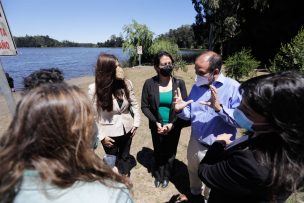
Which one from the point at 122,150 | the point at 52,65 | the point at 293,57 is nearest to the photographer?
the point at 122,150

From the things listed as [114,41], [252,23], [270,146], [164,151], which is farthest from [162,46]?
[114,41]

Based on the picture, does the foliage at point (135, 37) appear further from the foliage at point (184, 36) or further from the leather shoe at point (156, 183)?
the foliage at point (184, 36)

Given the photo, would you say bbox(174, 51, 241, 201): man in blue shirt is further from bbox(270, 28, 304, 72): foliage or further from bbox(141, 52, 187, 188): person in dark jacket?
bbox(270, 28, 304, 72): foliage

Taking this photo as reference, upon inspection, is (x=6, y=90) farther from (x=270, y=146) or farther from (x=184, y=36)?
(x=184, y=36)

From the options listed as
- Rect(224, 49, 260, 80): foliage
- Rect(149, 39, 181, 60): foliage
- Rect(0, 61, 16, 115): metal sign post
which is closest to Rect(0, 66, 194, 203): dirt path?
Rect(0, 61, 16, 115): metal sign post

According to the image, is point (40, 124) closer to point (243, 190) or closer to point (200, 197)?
point (243, 190)

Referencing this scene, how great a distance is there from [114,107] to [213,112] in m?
1.31

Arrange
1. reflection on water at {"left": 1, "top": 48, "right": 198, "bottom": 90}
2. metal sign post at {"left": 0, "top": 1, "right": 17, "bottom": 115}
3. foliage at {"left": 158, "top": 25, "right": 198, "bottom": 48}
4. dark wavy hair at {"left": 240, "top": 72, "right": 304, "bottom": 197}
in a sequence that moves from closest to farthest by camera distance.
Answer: dark wavy hair at {"left": 240, "top": 72, "right": 304, "bottom": 197} < metal sign post at {"left": 0, "top": 1, "right": 17, "bottom": 115} < reflection on water at {"left": 1, "top": 48, "right": 198, "bottom": 90} < foliage at {"left": 158, "top": 25, "right": 198, "bottom": 48}

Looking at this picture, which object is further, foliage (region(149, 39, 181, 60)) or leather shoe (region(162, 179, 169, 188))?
foliage (region(149, 39, 181, 60))

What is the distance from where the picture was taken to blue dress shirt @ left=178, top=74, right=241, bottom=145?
8.98 feet

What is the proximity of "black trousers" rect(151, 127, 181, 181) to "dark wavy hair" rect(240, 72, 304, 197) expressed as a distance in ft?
7.86

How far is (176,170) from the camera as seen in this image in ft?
14.6

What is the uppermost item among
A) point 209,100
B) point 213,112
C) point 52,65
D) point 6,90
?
point 6,90

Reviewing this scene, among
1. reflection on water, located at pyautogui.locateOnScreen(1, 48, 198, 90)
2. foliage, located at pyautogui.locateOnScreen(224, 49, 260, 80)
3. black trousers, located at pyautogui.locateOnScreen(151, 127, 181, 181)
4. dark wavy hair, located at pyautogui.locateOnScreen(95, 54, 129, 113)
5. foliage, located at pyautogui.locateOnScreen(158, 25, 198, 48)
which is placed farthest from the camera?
foliage, located at pyautogui.locateOnScreen(158, 25, 198, 48)
